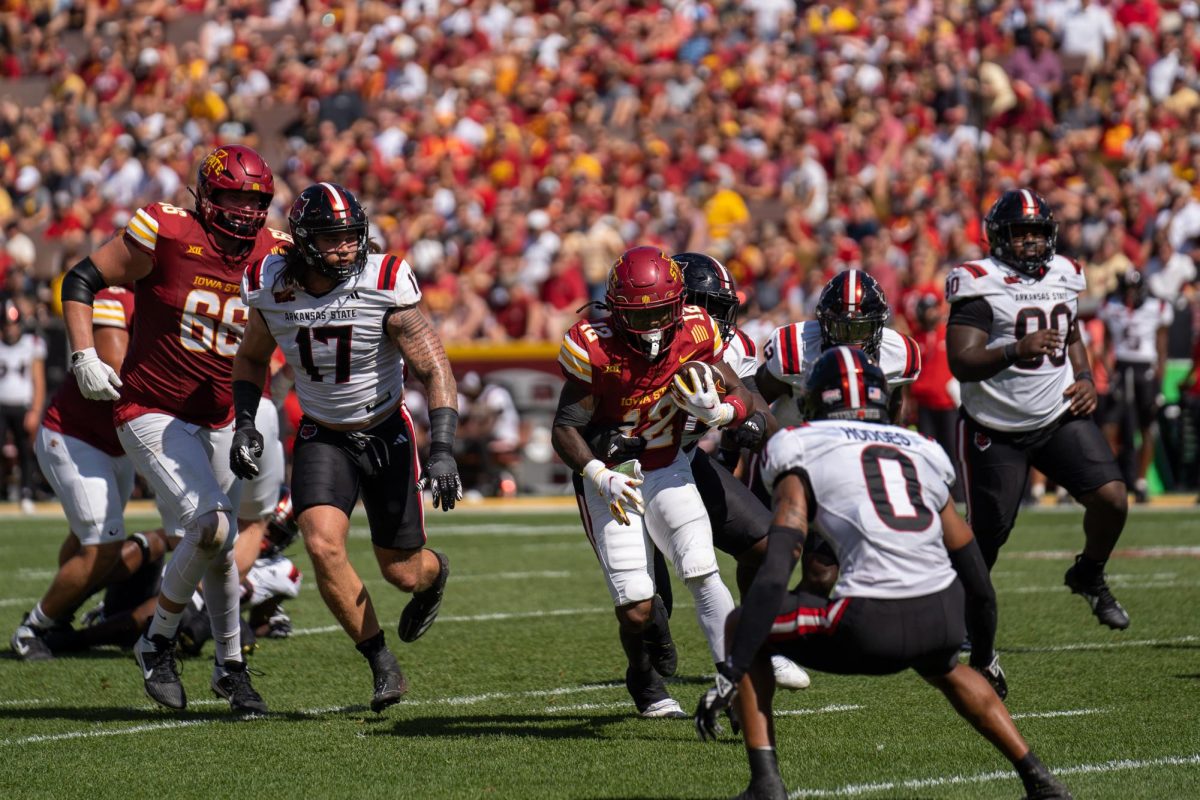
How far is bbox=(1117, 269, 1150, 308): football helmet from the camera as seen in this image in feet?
45.1

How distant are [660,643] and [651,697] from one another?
22cm

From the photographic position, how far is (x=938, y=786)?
4875 millimetres

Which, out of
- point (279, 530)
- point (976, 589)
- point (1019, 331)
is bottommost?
point (279, 530)

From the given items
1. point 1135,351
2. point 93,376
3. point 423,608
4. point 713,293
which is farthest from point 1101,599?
point 1135,351

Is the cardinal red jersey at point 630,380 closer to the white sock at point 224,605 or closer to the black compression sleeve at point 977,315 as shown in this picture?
the white sock at point 224,605

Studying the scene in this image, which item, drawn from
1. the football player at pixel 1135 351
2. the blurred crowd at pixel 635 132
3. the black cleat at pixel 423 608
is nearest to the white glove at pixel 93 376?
the black cleat at pixel 423 608

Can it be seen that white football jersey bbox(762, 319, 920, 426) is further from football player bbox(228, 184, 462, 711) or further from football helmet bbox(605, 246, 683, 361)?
football player bbox(228, 184, 462, 711)

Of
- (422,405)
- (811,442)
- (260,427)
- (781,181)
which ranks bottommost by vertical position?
(422,405)

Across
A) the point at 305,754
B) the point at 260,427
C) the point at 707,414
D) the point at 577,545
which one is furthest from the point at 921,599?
the point at 577,545

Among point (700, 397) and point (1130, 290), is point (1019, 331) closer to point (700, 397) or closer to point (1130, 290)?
point (700, 397)

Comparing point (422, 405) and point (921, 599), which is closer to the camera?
point (921, 599)

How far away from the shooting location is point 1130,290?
13.9 meters

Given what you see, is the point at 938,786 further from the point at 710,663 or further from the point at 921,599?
the point at 710,663

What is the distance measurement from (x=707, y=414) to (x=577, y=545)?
658 cm
